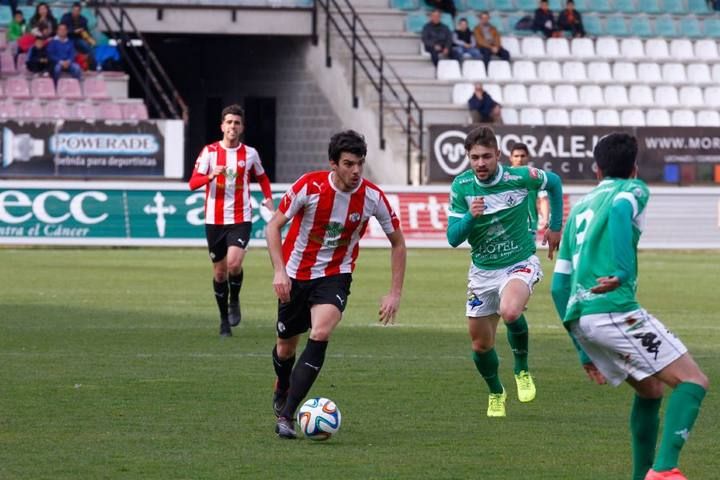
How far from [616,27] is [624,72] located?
6.06ft

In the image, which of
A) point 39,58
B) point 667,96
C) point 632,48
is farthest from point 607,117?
point 39,58

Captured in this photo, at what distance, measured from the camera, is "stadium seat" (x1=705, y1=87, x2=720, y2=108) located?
36.2 metres

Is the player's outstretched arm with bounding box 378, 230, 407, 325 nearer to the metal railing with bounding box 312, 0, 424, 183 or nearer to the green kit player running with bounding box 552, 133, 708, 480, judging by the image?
the green kit player running with bounding box 552, 133, 708, 480

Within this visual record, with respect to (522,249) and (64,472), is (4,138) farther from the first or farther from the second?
(64,472)

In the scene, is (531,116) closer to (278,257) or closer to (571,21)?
(571,21)

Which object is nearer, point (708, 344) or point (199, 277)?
point (708, 344)

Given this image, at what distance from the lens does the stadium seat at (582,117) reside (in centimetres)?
3491

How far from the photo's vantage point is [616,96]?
118 ft

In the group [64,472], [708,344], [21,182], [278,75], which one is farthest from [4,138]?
[64,472]

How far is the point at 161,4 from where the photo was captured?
34.3 meters

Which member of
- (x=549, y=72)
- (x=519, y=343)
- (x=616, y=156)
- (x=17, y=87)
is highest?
(x=549, y=72)

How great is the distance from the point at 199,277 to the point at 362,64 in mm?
12597

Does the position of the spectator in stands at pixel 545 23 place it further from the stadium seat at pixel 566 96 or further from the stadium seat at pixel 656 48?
Result: the stadium seat at pixel 656 48

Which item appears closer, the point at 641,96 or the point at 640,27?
the point at 641,96
